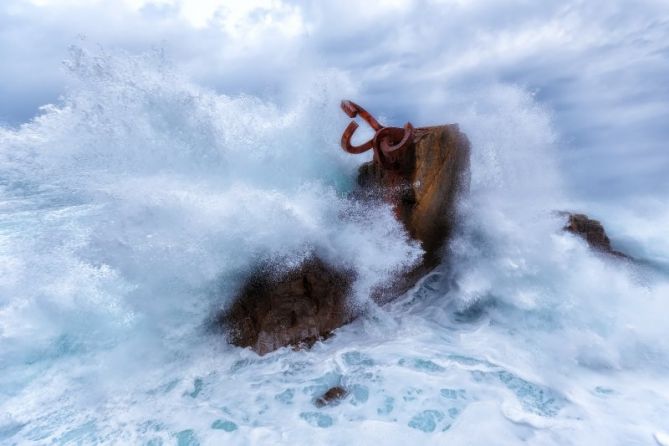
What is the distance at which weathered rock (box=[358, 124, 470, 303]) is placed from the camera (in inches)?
198

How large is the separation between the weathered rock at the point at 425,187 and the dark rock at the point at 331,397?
1.52 m

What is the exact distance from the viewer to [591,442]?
304 centimetres

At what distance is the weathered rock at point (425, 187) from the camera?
198 inches

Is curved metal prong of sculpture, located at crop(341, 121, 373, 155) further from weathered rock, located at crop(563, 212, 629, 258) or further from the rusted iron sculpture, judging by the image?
Result: weathered rock, located at crop(563, 212, 629, 258)

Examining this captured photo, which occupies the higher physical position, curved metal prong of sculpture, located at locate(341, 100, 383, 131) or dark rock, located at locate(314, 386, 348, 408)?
curved metal prong of sculpture, located at locate(341, 100, 383, 131)

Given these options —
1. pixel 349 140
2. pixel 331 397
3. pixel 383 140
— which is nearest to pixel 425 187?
pixel 383 140

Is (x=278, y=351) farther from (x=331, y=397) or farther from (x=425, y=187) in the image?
(x=425, y=187)

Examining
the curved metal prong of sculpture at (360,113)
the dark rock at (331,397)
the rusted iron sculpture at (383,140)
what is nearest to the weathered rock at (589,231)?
the rusted iron sculpture at (383,140)

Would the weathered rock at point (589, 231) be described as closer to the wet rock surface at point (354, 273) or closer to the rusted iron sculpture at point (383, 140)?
the wet rock surface at point (354, 273)

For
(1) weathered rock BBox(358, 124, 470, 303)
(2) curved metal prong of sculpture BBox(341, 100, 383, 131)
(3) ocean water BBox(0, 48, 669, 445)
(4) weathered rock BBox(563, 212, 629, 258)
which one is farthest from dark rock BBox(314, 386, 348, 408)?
(4) weathered rock BBox(563, 212, 629, 258)

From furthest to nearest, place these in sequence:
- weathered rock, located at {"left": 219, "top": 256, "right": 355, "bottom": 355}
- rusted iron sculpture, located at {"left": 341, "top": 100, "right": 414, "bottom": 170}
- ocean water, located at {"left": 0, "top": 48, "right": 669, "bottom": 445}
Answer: rusted iron sculpture, located at {"left": 341, "top": 100, "right": 414, "bottom": 170} < weathered rock, located at {"left": 219, "top": 256, "right": 355, "bottom": 355} < ocean water, located at {"left": 0, "top": 48, "right": 669, "bottom": 445}

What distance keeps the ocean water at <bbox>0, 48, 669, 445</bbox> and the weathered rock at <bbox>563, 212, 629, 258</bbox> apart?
0.83ft

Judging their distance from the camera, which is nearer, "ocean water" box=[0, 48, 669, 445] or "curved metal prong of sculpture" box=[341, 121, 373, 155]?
"ocean water" box=[0, 48, 669, 445]

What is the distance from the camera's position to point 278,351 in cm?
436
